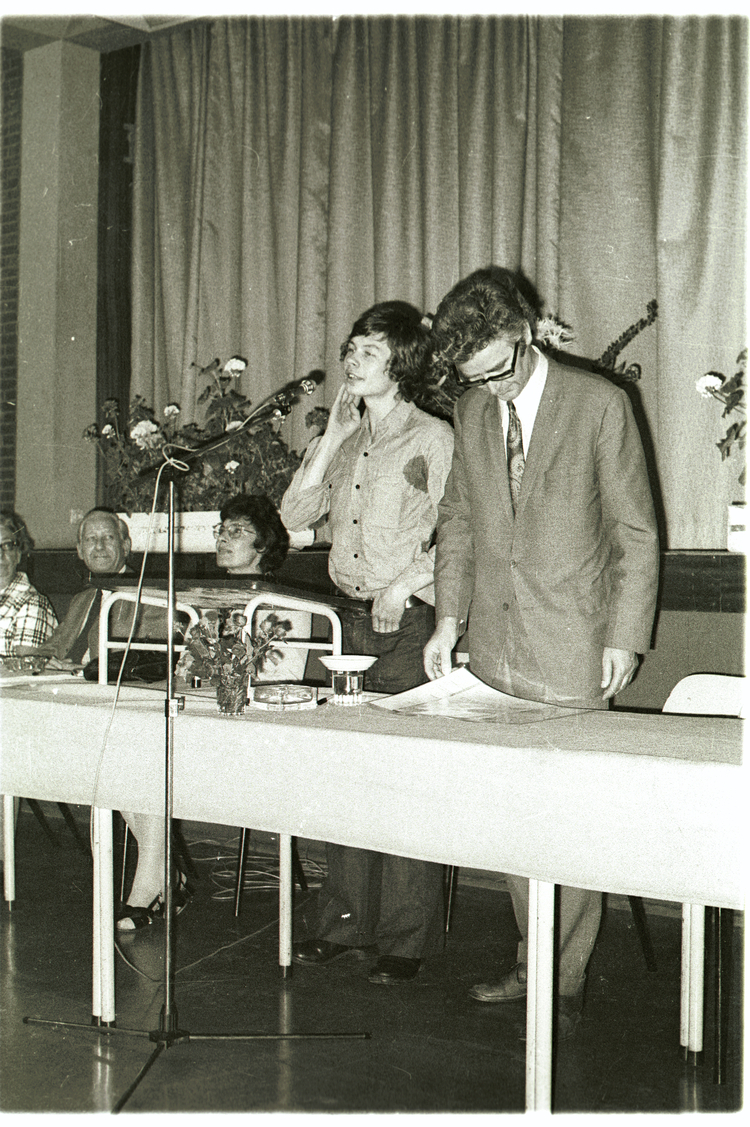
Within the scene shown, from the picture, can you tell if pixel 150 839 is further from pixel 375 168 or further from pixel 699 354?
pixel 375 168

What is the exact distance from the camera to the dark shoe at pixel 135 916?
10.6 feet

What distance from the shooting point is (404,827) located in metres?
1.87

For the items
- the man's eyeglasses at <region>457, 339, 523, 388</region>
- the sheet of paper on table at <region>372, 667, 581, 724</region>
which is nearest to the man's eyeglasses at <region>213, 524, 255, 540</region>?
the man's eyeglasses at <region>457, 339, 523, 388</region>

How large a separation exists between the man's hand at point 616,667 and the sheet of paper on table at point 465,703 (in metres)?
0.16

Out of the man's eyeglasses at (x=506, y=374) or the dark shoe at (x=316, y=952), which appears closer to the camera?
the man's eyeglasses at (x=506, y=374)

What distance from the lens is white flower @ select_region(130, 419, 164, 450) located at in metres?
4.81

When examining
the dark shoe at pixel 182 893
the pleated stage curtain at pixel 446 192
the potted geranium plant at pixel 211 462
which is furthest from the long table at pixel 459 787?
the pleated stage curtain at pixel 446 192

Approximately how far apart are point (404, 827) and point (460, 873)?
2.25 m

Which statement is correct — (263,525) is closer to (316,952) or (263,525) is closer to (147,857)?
(147,857)

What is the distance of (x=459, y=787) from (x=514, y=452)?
93 cm

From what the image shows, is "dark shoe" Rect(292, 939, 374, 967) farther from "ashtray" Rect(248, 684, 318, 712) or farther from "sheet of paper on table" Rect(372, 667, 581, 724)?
"sheet of paper on table" Rect(372, 667, 581, 724)

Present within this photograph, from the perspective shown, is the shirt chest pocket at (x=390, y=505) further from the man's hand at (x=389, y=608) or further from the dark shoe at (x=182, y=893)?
the dark shoe at (x=182, y=893)

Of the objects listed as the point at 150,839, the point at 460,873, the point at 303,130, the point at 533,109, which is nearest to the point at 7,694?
the point at 150,839
